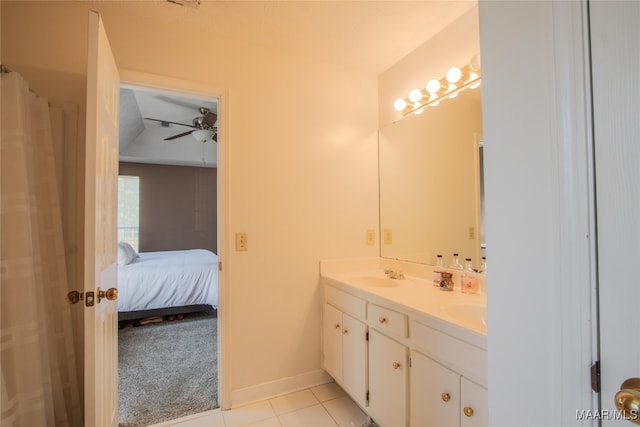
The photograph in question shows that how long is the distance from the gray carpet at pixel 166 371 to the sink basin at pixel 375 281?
1263 millimetres

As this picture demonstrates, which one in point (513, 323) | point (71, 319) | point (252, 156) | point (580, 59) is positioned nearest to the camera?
point (580, 59)

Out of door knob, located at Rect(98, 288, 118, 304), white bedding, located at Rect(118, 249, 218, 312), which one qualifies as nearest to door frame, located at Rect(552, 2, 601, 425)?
door knob, located at Rect(98, 288, 118, 304)

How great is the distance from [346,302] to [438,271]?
616 mm

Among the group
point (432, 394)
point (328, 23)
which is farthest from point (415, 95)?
point (432, 394)

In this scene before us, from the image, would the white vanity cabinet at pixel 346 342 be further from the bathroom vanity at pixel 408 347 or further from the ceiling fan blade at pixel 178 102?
the ceiling fan blade at pixel 178 102

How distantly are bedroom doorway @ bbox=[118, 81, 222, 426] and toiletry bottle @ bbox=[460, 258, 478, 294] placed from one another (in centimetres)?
157

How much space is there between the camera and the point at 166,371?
2311 millimetres

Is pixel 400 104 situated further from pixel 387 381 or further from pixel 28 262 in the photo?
pixel 28 262

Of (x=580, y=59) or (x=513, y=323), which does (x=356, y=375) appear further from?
(x=580, y=59)

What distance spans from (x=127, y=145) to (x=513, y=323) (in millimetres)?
5582

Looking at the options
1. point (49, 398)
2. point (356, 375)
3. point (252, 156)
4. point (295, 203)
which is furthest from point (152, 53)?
point (356, 375)

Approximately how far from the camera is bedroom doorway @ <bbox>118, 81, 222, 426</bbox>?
202cm

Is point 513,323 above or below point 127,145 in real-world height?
below

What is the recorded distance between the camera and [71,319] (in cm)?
151
